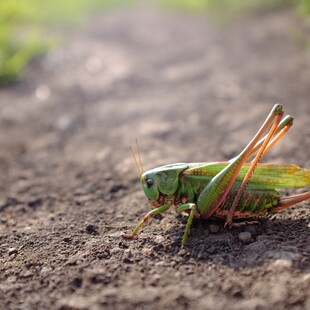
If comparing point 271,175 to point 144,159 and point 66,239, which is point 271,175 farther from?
point 144,159

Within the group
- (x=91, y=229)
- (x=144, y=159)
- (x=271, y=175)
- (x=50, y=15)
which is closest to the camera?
(x=271, y=175)

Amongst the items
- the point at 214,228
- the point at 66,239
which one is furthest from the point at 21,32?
the point at 214,228

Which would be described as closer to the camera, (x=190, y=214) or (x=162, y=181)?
(x=190, y=214)

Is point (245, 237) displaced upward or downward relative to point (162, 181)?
downward

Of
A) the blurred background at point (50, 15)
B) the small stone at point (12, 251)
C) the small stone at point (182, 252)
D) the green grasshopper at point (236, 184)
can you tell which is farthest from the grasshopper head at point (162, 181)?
the blurred background at point (50, 15)

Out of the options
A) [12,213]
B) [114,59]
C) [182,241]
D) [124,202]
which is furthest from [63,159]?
[114,59]

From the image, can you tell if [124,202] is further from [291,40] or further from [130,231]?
[291,40]
